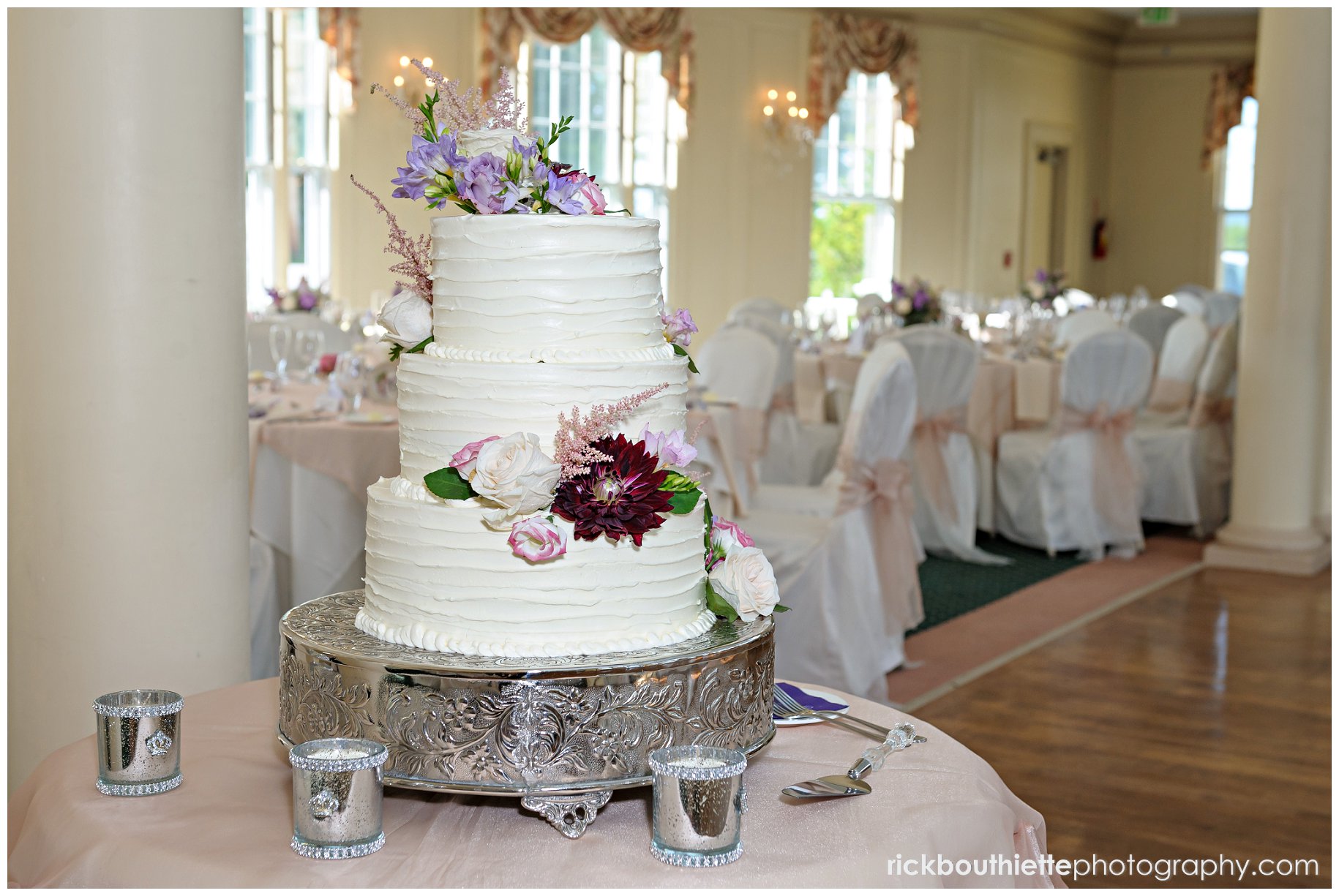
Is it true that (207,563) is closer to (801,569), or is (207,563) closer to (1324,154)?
(801,569)

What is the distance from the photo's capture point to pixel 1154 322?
343 inches

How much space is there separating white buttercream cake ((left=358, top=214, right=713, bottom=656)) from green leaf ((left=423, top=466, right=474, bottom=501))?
0.04ft

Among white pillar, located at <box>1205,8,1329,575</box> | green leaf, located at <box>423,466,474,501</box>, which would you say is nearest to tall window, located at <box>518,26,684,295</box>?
white pillar, located at <box>1205,8,1329,575</box>

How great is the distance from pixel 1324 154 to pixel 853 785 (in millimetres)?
5523

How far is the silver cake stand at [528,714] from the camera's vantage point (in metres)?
1.38

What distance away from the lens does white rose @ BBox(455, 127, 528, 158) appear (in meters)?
1.53

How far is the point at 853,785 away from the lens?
1.49 meters

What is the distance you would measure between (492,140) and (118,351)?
872 millimetres

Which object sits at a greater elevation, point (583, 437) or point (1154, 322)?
point (583, 437)

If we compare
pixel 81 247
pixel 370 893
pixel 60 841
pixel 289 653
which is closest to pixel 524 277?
pixel 289 653

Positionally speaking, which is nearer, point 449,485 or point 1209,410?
point 449,485

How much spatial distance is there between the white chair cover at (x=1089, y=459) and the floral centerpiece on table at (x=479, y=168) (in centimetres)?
524

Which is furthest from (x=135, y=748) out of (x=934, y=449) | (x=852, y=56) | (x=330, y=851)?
(x=852, y=56)

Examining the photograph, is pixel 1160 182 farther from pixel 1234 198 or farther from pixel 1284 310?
pixel 1284 310
